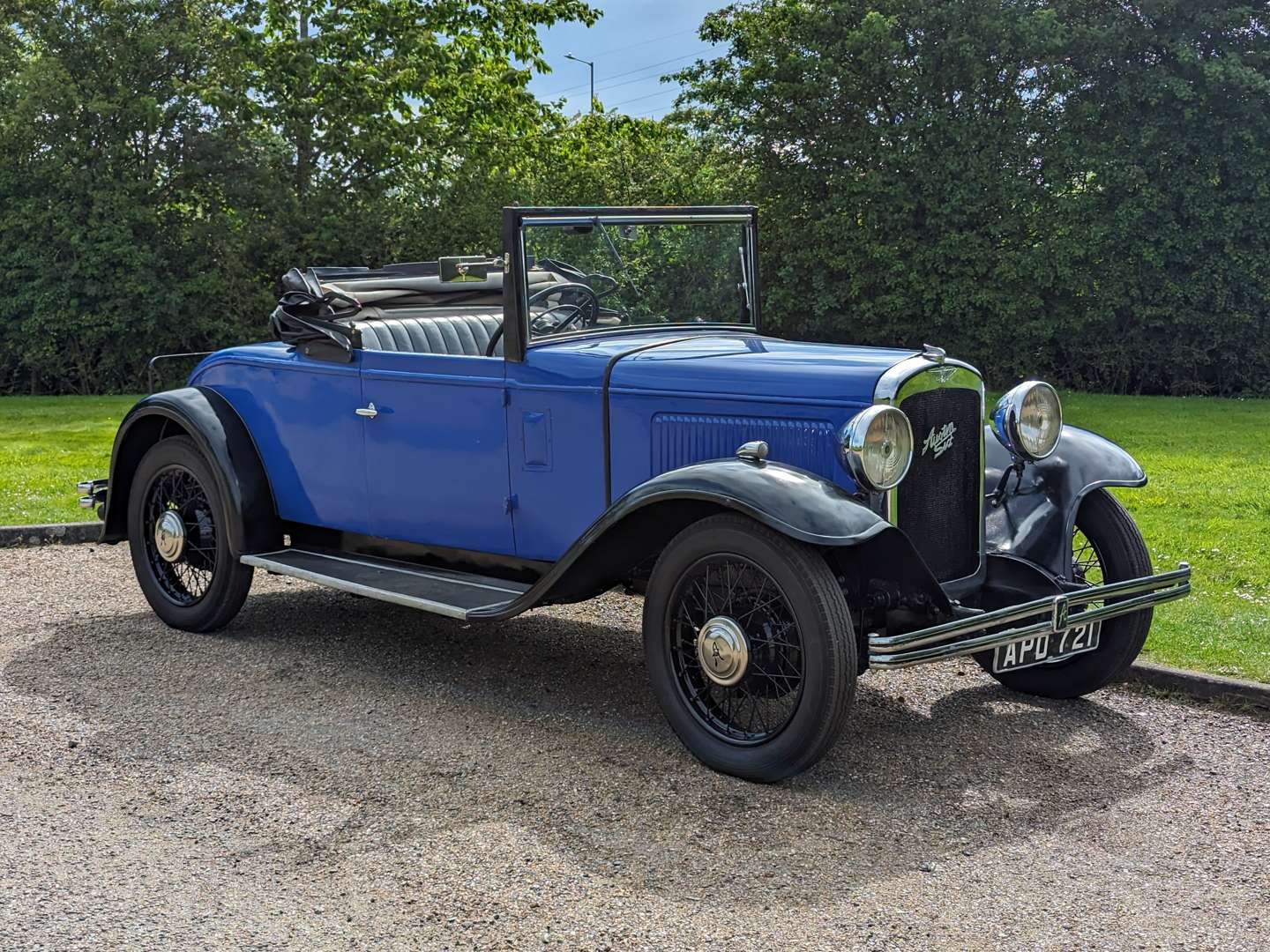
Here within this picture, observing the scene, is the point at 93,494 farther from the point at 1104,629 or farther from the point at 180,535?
the point at 1104,629

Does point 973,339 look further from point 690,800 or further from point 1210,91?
point 690,800

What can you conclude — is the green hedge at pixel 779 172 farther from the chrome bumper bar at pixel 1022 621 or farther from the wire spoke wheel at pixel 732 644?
the wire spoke wheel at pixel 732 644

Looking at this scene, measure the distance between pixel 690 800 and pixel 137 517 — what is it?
344 centimetres

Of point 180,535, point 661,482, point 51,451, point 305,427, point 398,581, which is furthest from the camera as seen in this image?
point 51,451

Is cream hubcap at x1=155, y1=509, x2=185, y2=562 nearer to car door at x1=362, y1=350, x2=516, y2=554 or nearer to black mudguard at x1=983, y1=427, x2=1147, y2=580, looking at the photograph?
car door at x1=362, y1=350, x2=516, y2=554

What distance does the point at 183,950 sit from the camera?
10.6ft

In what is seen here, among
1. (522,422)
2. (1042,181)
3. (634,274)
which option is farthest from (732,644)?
(1042,181)

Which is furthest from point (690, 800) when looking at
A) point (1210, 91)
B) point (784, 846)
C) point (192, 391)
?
point (1210, 91)

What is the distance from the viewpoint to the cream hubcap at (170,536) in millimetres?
6109

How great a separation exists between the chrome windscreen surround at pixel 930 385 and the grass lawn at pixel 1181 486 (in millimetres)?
1109

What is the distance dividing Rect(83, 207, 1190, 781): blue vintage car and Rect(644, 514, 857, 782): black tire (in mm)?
11

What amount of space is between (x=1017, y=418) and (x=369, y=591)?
2.57m

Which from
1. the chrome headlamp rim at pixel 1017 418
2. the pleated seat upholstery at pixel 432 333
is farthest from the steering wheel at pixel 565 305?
the chrome headlamp rim at pixel 1017 418

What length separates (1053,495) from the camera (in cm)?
505
